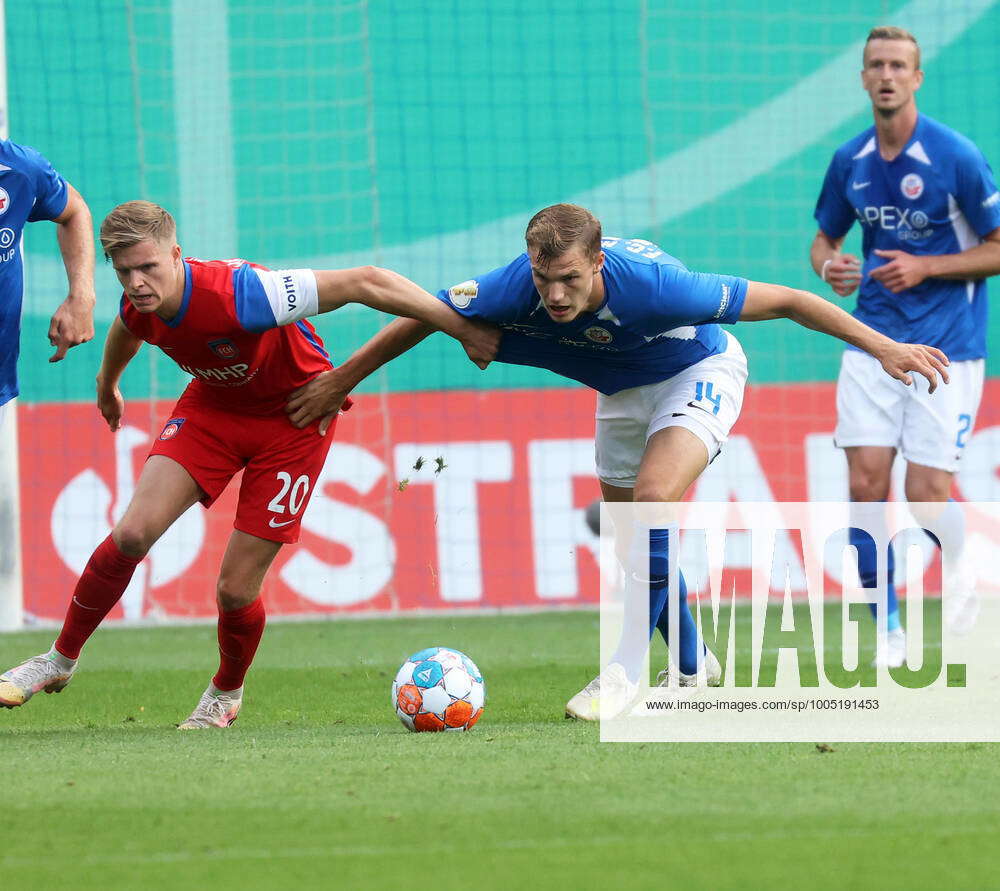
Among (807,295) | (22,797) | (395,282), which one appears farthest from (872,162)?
(22,797)

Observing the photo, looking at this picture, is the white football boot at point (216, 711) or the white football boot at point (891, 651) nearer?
the white football boot at point (216, 711)

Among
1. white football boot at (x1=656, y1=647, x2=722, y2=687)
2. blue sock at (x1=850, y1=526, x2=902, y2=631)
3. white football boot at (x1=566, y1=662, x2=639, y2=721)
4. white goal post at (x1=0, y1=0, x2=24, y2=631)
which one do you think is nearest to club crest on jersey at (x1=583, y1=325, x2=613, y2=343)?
white football boot at (x1=566, y1=662, x2=639, y2=721)

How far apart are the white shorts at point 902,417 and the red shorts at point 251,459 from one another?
9.96 feet

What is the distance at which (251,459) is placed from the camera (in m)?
5.89

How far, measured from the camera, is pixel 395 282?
17.7 ft

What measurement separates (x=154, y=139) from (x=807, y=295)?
7.71 meters

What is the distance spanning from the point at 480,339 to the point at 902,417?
303 centimetres

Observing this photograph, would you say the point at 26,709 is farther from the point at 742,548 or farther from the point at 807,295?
the point at 742,548

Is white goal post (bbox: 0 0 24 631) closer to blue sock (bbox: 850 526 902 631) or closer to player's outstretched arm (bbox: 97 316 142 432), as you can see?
player's outstretched arm (bbox: 97 316 142 432)

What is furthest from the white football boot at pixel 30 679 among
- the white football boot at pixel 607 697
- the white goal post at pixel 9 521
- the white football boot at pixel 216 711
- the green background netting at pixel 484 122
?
the green background netting at pixel 484 122

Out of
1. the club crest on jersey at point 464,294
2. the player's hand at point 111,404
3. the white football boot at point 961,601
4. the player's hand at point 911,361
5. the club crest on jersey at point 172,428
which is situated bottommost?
the white football boot at point 961,601

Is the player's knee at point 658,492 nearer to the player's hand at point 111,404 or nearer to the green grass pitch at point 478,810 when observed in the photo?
the green grass pitch at point 478,810

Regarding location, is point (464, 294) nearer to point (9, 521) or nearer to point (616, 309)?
point (616, 309)

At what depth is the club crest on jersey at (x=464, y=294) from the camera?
5.47 metres
